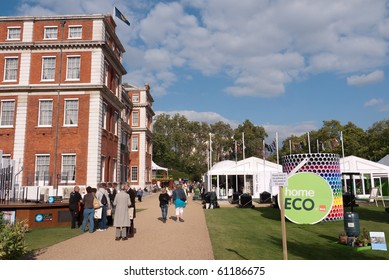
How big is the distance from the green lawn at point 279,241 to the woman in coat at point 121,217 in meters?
2.91

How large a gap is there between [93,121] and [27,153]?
18.8 ft

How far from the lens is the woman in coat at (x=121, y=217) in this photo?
34.0 feet

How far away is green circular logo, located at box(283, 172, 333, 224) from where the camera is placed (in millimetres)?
13445

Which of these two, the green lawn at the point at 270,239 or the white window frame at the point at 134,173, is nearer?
the green lawn at the point at 270,239

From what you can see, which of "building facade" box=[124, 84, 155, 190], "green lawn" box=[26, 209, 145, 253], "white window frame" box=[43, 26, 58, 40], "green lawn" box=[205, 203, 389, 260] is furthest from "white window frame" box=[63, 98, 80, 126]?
"building facade" box=[124, 84, 155, 190]

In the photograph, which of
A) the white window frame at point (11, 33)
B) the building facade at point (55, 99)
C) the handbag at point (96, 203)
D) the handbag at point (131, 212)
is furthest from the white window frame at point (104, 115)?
the handbag at point (131, 212)

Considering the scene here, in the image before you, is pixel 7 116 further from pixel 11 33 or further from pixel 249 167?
pixel 249 167

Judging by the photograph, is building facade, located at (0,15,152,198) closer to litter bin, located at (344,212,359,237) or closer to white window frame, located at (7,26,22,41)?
white window frame, located at (7,26,22,41)

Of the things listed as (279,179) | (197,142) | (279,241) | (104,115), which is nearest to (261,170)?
(104,115)

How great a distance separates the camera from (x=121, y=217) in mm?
10453

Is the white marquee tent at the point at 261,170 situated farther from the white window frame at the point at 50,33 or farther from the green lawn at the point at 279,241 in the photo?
the white window frame at the point at 50,33
